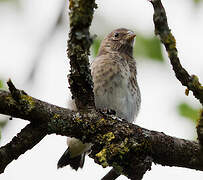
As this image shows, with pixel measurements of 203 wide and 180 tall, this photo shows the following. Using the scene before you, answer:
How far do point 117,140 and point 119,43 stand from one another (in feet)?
12.0

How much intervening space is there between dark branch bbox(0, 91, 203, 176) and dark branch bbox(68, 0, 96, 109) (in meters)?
0.16

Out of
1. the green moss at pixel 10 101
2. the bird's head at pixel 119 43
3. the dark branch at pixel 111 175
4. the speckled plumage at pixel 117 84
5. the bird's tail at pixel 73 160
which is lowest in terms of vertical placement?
the dark branch at pixel 111 175

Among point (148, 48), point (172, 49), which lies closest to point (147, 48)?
A: point (148, 48)

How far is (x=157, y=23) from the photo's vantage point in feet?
8.71

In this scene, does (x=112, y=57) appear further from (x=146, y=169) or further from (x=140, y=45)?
(x=146, y=169)

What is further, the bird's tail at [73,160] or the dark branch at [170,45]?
the bird's tail at [73,160]

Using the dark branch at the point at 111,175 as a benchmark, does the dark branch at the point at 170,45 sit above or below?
above

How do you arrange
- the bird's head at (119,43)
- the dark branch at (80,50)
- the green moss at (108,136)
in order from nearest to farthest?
the dark branch at (80,50) → the green moss at (108,136) → the bird's head at (119,43)

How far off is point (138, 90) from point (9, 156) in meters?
3.17

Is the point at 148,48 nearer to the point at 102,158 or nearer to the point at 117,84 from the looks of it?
the point at 117,84

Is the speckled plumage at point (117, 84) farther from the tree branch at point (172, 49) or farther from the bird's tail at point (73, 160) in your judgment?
the tree branch at point (172, 49)

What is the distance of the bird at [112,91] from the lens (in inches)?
209

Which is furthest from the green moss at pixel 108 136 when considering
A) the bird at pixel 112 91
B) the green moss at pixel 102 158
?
the bird at pixel 112 91

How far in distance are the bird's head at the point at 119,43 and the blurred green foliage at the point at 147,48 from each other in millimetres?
1058
